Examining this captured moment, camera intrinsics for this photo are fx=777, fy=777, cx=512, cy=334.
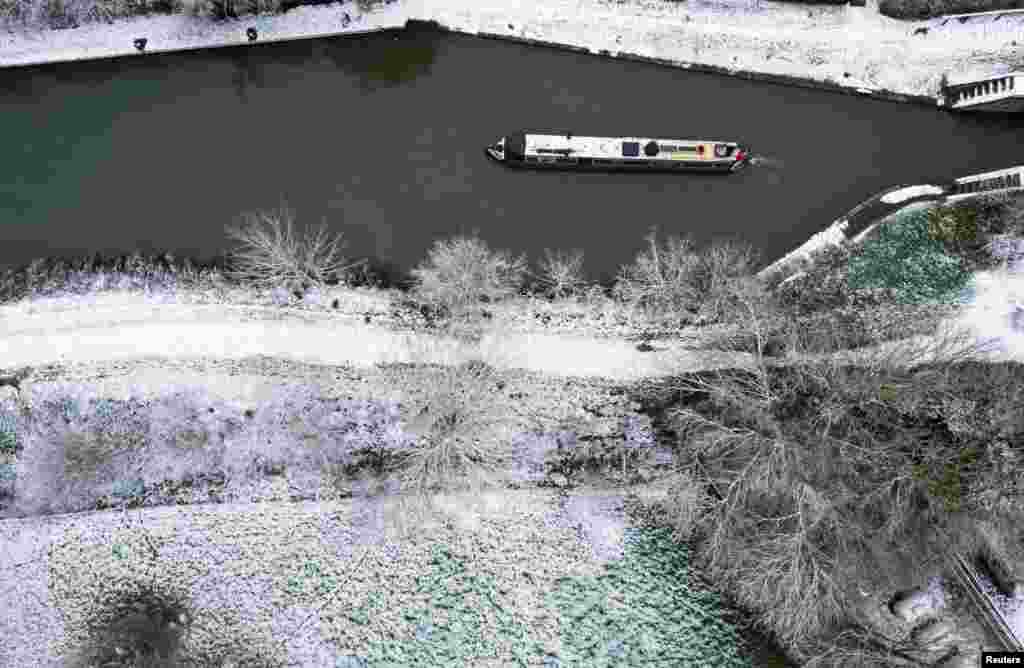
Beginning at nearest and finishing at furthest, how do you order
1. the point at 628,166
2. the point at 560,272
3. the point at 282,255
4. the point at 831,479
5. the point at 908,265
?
1. the point at 831,479
2. the point at 282,255
3. the point at 560,272
4. the point at 908,265
5. the point at 628,166

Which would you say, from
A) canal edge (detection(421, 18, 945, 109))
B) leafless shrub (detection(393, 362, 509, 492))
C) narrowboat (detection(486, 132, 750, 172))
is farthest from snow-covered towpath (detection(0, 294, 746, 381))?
canal edge (detection(421, 18, 945, 109))

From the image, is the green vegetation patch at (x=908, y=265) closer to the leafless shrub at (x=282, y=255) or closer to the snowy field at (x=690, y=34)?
the snowy field at (x=690, y=34)

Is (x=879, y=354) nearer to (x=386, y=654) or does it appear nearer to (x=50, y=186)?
(x=386, y=654)

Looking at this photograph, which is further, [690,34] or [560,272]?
[690,34]

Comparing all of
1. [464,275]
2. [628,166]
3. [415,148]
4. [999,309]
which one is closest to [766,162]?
[628,166]

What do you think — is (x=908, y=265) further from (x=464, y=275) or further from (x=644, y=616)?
(x=464, y=275)

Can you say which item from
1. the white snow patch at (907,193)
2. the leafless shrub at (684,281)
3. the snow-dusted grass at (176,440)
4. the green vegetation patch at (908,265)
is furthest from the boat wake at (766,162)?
the snow-dusted grass at (176,440)
